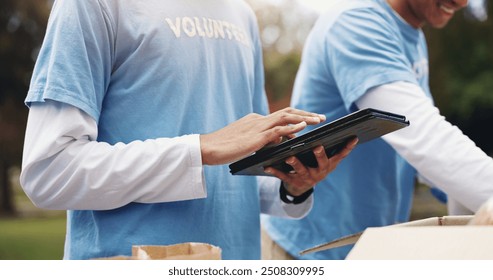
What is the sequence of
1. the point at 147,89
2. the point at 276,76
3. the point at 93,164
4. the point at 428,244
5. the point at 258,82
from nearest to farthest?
the point at 428,244, the point at 93,164, the point at 147,89, the point at 258,82, the point at 276,76

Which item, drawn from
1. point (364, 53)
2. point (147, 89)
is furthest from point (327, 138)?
point (364, 53)

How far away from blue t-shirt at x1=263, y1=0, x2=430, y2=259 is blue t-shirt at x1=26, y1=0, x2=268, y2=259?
0.53 m

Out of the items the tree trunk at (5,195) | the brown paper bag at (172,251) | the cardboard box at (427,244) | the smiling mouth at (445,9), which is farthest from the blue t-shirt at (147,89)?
the tree trunk at (5,195)

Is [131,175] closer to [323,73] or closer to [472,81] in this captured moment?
[323,73]

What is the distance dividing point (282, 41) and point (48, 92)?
11507mm

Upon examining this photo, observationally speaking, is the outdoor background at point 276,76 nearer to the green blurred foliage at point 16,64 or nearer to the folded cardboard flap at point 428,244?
the green blurred foliage at point 16,64

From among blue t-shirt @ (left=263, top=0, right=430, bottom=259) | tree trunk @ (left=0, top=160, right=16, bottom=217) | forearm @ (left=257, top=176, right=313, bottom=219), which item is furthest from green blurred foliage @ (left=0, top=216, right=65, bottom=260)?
forearm @ (left=257, top=176, right=313, bottom=219)

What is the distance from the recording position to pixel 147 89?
4.78ft

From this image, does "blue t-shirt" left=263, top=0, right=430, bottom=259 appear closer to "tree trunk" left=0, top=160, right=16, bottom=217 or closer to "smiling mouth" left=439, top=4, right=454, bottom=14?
"smiling mouth" left=439, top=4, right=454, bottom=14

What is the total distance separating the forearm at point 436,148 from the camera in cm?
168

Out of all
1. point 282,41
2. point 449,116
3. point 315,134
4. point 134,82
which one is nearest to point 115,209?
point 134,82

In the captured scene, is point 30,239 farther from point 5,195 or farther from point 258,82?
point 258,82

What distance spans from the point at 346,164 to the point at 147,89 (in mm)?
881

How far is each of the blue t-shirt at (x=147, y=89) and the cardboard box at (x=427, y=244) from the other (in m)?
0.58
